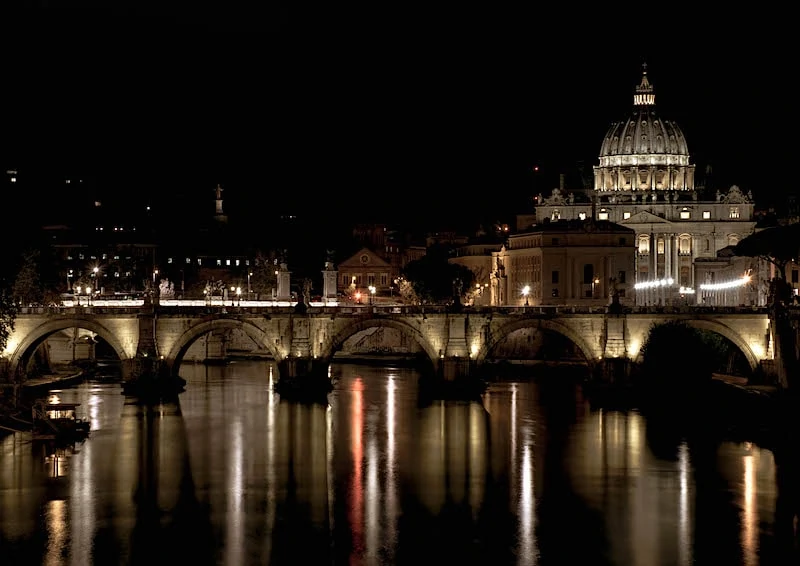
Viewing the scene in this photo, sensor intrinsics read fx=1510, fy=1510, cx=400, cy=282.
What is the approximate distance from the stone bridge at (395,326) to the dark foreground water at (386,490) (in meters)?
5.20

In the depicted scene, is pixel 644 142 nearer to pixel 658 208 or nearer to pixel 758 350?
pixel 658 208

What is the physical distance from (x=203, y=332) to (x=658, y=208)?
89.6 metres

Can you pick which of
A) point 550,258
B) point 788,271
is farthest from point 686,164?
point 788,271

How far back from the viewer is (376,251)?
484ft

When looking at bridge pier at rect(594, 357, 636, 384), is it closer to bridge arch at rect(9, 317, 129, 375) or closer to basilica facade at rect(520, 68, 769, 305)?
bridge arch at rect(9, 317, 129, 375)

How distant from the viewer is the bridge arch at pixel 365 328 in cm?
7256

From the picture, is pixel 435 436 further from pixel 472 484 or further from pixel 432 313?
pixel 432 313

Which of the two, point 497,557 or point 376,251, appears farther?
point 376,251

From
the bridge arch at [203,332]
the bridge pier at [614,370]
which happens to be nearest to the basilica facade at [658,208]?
the bridge pier at [614,370]

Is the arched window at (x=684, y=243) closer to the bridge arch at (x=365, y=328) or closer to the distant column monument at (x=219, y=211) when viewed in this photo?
the distant column monument at (x=219, y=211)

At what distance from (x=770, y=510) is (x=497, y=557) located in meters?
9.70

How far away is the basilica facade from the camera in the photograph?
441 feet

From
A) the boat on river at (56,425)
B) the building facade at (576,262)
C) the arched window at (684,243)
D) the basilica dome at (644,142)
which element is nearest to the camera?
the boat on river at (56,425)

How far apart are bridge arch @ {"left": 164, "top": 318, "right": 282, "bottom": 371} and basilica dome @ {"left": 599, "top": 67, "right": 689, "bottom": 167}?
98171 mm
